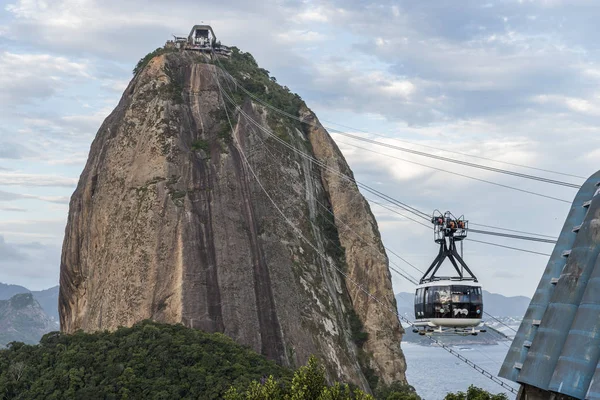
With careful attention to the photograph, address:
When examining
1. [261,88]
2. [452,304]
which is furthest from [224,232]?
[452,304]

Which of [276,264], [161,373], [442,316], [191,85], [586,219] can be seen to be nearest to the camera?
[586,219]

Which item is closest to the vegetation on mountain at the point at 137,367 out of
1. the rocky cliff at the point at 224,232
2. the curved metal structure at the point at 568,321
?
the rocky cliff at the point at 224,232

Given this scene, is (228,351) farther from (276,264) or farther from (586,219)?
(586,219)

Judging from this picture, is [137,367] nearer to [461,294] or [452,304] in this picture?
[452,304]

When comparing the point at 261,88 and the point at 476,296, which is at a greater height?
the point at 261,88

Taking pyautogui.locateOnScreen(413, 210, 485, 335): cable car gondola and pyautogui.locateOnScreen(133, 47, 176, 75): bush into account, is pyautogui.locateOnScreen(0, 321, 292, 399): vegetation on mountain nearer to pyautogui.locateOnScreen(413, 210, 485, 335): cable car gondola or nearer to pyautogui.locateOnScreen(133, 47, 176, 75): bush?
pyautogui.locateOnScreen(413, 210, 485, 335): cable car gondola

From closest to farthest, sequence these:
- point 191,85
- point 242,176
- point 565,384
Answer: point 565,384 → point 242,176 → point 191,85

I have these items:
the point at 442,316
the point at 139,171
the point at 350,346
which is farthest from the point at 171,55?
the point at 442,316
